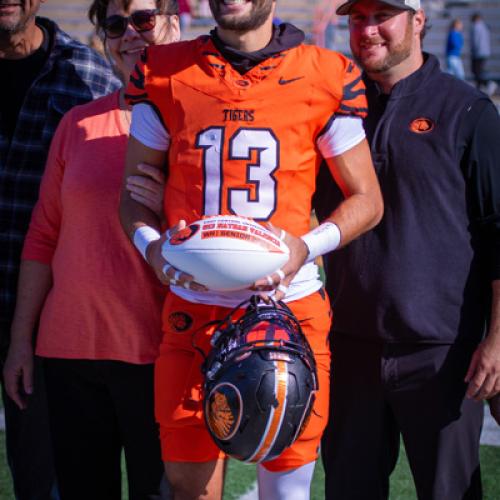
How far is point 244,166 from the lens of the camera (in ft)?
7.70

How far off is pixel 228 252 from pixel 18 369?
3.63 feet

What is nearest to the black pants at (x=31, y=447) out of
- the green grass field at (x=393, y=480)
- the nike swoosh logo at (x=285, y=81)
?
the green grass field at (x=393, y=480)

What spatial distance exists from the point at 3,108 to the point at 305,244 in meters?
1.52

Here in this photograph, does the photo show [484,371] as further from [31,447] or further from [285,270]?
[31,447]

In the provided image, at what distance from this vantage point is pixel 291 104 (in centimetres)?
237

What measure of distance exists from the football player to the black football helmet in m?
0.14

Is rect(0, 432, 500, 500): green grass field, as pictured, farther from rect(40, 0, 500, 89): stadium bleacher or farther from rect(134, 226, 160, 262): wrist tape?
rect(40, 0, 500, 89): stadium bleacher

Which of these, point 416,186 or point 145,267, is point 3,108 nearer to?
point 145,267

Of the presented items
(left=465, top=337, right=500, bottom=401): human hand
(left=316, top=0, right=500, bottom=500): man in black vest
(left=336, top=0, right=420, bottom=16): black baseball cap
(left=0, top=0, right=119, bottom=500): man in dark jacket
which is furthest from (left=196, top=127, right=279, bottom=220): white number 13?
(left=0, top=0, right=119, bottom=500): man in dark jacket

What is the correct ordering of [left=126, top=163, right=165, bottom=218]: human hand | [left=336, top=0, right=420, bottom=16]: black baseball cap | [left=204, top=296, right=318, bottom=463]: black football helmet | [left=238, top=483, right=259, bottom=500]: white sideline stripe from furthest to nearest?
[left=238, top=483, right=259, bottom=500]: white sideline stripe → [left=336, top=0, right=420, bottom=16]: black baseball cap → [left=126, top=163, right=165, bottom=218]: human hand → [left=204, top=296, right=318, bottom=463]: black football helmet

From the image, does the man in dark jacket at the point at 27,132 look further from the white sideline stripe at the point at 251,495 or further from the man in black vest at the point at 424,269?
the man in black vest at the point at 424,269

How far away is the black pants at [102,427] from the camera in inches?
105

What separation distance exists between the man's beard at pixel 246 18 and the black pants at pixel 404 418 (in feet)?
3.55

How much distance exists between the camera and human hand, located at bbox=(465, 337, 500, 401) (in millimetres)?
2643
